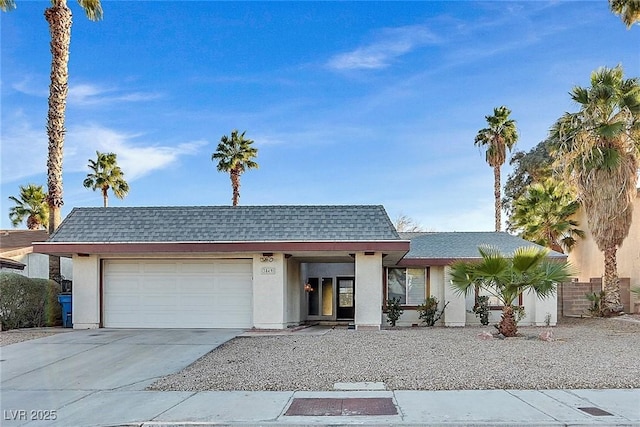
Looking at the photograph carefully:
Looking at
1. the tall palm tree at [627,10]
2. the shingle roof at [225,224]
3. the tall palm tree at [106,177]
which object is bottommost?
the shingle roof at [225,224]

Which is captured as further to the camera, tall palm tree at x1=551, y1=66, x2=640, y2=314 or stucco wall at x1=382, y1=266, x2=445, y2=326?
tall palm tree at x1=551, y1=66, x2=640, y2=314

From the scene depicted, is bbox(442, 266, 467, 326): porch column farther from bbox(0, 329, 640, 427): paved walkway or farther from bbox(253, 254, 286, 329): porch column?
bbox(0, 329, 640, 427): paved walkway

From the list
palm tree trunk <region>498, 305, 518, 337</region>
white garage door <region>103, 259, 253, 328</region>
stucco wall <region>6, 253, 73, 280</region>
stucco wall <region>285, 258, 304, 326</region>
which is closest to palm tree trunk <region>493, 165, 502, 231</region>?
stucco wall <region>285, 258, 304, 326</region>

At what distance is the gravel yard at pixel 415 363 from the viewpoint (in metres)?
9.33

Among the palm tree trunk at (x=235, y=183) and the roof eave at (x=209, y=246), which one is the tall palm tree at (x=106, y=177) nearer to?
the palm tree trunk at (x=235, y=183)

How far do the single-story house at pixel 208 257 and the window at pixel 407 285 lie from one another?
111 inches

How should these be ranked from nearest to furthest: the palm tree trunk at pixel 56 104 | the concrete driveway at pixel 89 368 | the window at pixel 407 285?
1. the concrete driveway at pixel 89 368
2. the palm tree trunk at pixel 56 104
3. the window at pixel 407 285

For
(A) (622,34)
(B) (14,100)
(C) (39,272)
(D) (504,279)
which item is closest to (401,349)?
(D) (504,279)

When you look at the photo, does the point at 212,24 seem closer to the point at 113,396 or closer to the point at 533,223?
the point at 113,396

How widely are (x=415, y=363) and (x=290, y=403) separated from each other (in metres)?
3.64

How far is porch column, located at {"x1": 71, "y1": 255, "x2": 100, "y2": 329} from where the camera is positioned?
1711 centimetres

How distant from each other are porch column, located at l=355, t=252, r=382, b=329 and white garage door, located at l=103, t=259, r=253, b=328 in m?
3.27

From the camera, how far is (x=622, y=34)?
22219mm

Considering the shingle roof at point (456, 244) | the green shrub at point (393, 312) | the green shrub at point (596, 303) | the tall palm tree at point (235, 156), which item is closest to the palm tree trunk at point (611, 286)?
the green shrub at point (596, 303)
